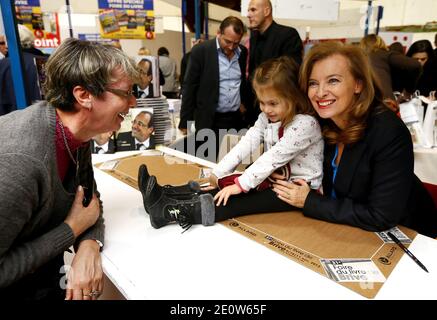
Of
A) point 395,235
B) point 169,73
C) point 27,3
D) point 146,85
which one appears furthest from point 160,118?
point 169,73

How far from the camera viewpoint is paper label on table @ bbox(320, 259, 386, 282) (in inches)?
32.5

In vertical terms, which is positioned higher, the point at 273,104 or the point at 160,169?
the point at 273,104

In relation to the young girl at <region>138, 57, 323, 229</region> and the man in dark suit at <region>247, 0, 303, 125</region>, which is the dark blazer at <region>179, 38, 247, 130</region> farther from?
the young girl at <region>138, 57, 323, 229</region>

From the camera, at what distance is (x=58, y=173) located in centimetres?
94

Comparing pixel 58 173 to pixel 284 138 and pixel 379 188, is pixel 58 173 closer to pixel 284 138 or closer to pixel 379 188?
pixel 284 138

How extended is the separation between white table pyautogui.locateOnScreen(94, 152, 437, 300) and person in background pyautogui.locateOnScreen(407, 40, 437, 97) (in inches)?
→ 132

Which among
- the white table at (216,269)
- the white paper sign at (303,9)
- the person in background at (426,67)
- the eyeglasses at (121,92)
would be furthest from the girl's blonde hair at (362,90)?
the person in background at (426,67)

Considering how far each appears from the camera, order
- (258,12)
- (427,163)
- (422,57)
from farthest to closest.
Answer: (422,57) < (258,12) < (427,163)

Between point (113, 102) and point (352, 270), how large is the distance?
2.70 ft

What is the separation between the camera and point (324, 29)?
7332 millimetres

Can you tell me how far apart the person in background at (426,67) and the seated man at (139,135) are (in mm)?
3310
